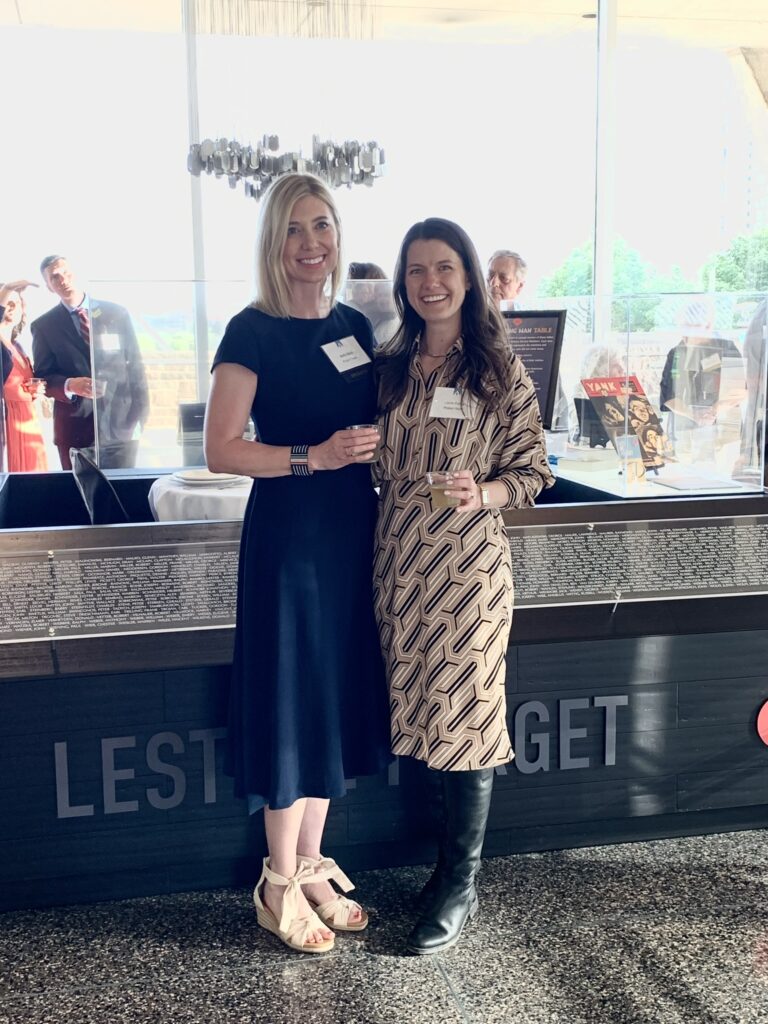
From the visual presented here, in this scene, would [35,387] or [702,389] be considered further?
[35,387]

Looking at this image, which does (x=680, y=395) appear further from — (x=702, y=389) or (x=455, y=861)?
(x=455, y=861)

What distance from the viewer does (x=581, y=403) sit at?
3.02 meters

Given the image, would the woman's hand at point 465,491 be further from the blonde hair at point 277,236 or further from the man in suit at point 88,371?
the man in suit at point 88,371

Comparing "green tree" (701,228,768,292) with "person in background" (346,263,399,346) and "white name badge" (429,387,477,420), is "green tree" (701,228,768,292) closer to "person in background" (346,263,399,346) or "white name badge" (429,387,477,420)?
"person in background" (346,263,399,346)

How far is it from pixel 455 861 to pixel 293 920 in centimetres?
36

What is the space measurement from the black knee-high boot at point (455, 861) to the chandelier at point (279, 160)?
3844 millimetres

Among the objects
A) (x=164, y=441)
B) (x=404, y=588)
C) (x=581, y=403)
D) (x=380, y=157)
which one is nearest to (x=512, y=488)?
(x=404, y=588)

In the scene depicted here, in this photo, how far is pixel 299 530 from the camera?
2152 millimetres

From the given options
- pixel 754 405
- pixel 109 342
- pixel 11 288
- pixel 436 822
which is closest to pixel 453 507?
pixel 436 822

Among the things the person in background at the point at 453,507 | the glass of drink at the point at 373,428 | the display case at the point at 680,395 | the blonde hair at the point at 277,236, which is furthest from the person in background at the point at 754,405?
the blonde hair at the point at 277,236

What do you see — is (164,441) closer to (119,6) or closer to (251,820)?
(251,820)

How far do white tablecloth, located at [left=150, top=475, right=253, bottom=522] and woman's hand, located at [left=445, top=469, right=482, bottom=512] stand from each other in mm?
820

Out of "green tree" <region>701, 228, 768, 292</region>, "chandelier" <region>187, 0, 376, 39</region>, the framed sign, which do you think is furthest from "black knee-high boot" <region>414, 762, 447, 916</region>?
"green tree" <region>701, 228, 768, 292</region>

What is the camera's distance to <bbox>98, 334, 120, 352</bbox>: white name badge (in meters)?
3.47
